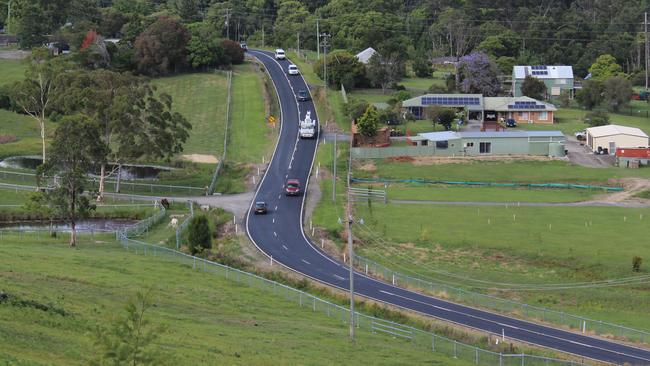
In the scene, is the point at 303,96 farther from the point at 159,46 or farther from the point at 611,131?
the point at 611,131

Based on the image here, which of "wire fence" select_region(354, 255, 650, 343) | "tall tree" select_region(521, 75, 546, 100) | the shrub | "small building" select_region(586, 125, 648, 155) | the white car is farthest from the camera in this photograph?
the white car

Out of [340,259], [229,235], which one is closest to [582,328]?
[340,259]

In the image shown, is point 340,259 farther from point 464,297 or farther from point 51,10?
point 51,10

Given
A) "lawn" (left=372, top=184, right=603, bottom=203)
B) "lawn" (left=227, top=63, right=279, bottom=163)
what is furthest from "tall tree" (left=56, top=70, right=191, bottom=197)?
"lawn" (left=372, top=184, right=603, bottom=203)

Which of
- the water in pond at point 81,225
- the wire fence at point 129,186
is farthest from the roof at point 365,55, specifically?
the water in pond at point 81,225

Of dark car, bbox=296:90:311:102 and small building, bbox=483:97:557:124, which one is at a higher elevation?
dark car, bbox=296:90:311:102

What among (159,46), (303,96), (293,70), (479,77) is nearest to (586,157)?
(479,77)

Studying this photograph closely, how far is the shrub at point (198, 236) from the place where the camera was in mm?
70625

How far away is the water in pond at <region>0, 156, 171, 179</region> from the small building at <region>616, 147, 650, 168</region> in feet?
144

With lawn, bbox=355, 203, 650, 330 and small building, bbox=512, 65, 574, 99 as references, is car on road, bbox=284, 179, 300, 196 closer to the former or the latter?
lawn, bbox=355, 203, 650, 330

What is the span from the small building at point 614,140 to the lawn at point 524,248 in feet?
79.0

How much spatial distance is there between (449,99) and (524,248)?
5433cm

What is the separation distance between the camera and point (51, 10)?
16362cm

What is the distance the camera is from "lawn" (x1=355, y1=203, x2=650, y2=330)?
65.0m
